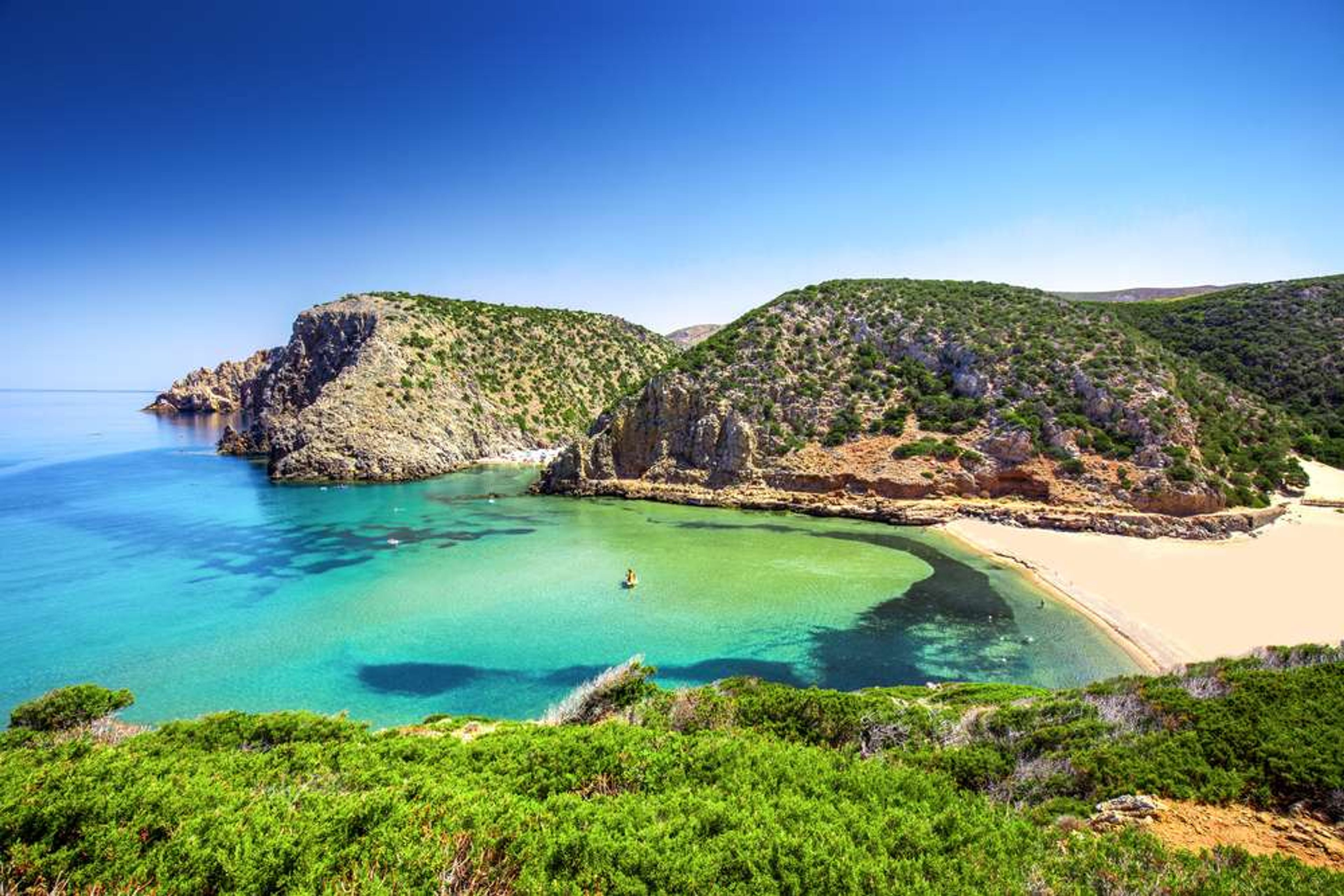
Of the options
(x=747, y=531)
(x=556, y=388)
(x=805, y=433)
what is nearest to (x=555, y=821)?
(x=747, y=531)

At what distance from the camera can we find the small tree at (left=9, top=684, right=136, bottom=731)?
970 cm

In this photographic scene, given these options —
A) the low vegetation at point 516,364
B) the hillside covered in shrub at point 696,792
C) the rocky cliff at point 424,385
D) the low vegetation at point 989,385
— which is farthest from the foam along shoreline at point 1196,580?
the rocky cliff at point 424,385

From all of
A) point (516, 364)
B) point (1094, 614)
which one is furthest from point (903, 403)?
point (516, 364)

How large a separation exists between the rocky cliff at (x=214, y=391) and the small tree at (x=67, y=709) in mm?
123868

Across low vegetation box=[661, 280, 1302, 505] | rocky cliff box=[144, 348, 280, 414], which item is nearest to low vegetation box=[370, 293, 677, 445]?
low vegetation box=[661, 280, 1302, 505]

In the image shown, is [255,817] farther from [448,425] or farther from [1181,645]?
[448,425]

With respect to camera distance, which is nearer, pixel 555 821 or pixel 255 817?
pixel 255 817

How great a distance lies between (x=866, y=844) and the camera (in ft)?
18.0

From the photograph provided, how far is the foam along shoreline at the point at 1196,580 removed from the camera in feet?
57.1

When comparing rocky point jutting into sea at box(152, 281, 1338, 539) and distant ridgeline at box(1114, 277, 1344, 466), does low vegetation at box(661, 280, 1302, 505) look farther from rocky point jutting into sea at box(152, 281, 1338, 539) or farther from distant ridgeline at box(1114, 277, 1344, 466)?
distant ridgeline at box(1114, 277, 1344, 466)

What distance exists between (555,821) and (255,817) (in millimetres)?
2579

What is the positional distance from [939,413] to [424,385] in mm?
44737

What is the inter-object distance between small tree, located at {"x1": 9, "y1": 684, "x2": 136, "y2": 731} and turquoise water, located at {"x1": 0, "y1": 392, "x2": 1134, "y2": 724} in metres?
4.14

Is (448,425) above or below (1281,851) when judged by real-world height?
above
